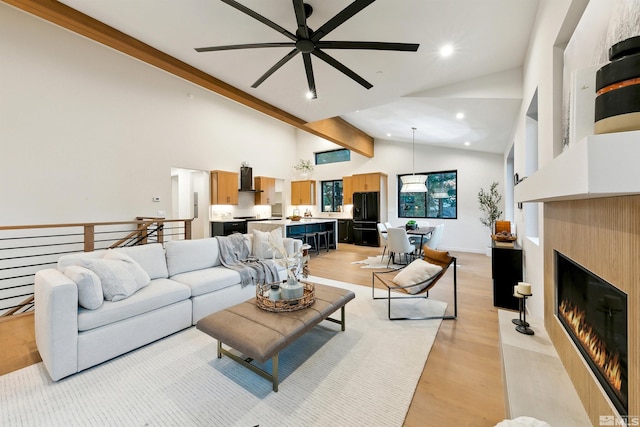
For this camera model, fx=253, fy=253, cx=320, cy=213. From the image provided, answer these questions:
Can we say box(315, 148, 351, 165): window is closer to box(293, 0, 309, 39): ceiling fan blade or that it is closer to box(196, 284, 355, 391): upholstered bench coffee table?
box(293, 0, 309, 39): ceiling fan blade

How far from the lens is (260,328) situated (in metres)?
1.89

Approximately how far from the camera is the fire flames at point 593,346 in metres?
1.01

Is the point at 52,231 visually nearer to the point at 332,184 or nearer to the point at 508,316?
the point at 508,316

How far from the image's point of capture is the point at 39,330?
2.06 metres

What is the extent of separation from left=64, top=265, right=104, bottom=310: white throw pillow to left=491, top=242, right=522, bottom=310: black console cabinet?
4195mm

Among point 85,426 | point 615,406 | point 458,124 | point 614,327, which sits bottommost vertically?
point 85,426

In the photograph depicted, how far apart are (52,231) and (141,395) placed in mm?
4409

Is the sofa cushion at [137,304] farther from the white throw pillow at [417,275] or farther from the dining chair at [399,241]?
the dining chair at [399,241]

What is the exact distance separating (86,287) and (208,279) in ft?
3.60

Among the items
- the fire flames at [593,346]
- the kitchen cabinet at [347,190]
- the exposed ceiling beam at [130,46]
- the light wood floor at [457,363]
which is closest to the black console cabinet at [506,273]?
the light wood floor at [457,363]

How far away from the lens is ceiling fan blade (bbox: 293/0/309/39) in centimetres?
195

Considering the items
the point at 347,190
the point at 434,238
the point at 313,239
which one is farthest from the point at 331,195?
the point at 434,238

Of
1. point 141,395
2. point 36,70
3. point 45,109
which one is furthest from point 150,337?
point 36,70

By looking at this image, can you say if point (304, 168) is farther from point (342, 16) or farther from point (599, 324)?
point (599, 324)
